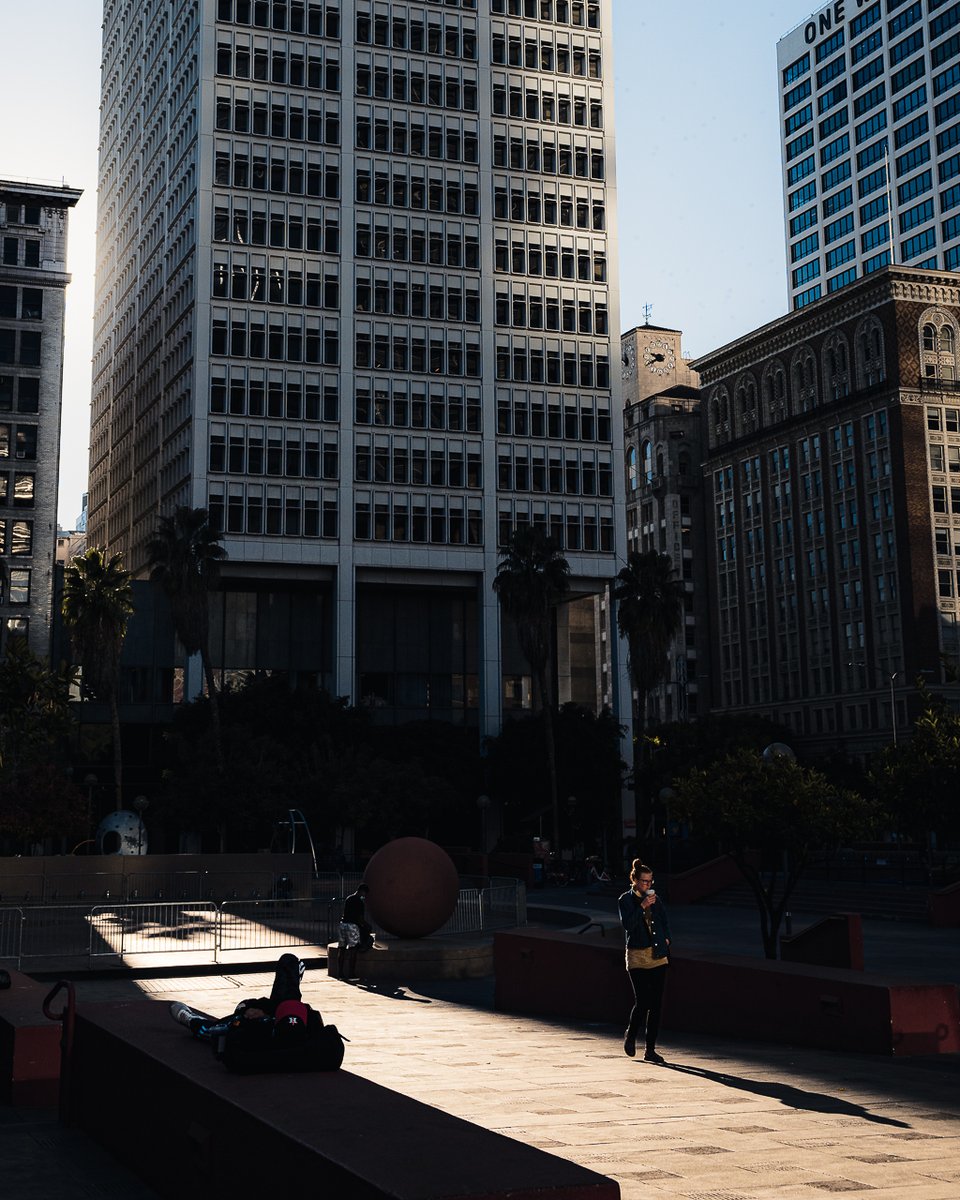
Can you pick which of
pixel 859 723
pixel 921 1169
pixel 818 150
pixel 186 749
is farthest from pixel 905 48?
pixel 921 1169

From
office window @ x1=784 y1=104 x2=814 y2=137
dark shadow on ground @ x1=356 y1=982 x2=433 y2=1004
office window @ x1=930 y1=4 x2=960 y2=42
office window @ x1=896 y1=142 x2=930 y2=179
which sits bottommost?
dark shadow on ground @ x1=356 y1=982 x2=433 y2=1004

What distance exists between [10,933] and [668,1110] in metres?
20.8

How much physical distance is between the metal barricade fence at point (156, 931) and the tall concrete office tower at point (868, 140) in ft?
369

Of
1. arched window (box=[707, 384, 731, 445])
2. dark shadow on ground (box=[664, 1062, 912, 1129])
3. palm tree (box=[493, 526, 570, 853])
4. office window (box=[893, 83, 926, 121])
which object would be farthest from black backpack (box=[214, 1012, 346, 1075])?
office window (box=[893, 83, 926, 121])

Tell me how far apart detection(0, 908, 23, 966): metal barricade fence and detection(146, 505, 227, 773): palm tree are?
40111 millimetres

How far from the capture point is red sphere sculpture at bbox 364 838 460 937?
27562 mm

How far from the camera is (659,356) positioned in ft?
542

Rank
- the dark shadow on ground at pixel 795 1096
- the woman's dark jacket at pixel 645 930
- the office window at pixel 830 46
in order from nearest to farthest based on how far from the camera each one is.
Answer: the dark shadow on ground at pixel 795 1096
the woman's dark jacket at pixel 645 930
the office window at pixel 830 46

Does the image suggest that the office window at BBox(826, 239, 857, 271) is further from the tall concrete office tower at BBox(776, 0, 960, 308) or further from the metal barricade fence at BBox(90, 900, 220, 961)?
the metal barricade fence at BBox(90, 900, 220, 961)

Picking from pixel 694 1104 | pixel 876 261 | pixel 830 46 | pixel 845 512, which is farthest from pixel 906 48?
pixel 694 1104

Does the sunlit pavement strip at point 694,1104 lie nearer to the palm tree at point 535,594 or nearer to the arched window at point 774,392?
the palm tree at point 535,594

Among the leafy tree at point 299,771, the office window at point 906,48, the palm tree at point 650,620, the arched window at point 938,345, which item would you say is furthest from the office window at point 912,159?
the leafy tree at point 299,771

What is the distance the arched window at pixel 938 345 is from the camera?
11731 centimetres

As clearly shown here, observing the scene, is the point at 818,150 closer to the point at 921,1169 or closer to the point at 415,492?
the point at 415,492
